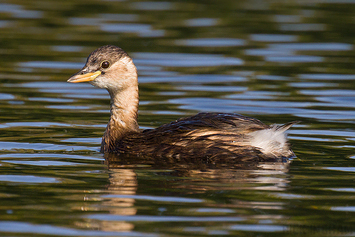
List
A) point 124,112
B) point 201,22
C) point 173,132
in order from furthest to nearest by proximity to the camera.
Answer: point 201,22
point 124,112
point 173,132

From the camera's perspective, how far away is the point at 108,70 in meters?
9.88

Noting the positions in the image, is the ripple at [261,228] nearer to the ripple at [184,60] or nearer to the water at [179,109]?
the water at [179,109]

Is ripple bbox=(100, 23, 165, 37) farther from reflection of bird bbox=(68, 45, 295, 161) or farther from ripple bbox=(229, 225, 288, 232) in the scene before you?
ripple bbox=(229, 225, 288, 232)

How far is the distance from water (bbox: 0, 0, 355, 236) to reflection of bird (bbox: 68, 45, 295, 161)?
0.28 m

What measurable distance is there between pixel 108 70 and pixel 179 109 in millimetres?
3011

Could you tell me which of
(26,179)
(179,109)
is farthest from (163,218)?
(179,109)

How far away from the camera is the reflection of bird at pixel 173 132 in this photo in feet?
29.0

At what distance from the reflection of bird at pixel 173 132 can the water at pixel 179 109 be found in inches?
11.0

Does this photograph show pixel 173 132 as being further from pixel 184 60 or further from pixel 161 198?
pixel 184 60

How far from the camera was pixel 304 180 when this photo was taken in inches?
315

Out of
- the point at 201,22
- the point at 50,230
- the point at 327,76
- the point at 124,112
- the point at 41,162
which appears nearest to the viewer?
the point at 50,230

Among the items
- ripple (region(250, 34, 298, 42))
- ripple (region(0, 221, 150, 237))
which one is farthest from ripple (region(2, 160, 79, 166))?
ripple (region(250, 34, 298, 42))

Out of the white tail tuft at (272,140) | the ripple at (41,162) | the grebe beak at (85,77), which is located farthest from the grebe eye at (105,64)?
the white tail tuft at (272,140)

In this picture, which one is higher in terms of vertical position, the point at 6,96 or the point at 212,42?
the point at 212,42
